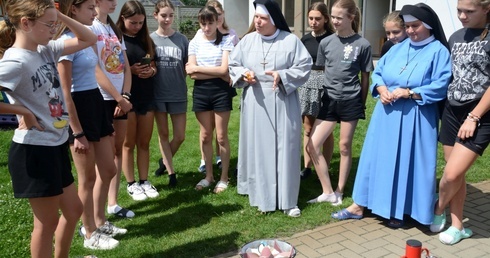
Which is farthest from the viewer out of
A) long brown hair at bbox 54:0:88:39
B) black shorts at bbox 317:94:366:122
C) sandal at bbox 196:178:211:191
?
sandal at bbox 196:178:211:191

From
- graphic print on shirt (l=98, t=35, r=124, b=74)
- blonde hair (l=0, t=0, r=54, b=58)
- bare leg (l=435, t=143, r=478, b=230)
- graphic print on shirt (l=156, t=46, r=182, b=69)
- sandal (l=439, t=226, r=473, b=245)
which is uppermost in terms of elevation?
blonde hair (l=0, t=0, r=54, b=58)

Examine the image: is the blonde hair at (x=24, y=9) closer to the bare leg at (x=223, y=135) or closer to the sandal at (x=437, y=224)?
the bare leg at (x=223, y=135)

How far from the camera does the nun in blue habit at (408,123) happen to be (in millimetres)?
4004

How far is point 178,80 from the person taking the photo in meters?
Answer: 5.25

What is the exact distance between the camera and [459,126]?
3.97 m

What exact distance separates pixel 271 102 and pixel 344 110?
769mm

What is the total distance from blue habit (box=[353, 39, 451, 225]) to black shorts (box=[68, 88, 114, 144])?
2.41 metres

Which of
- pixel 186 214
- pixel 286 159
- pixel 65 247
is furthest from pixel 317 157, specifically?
pixel 65 247

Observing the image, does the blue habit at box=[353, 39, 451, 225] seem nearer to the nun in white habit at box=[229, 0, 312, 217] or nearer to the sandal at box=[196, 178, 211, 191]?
the nun in white habit at box=[229, 0, 312, 217]

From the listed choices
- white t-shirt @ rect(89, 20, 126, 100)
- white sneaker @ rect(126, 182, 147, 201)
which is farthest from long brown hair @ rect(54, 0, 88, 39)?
white sneaker @ rect(126, 182, 147, 201)

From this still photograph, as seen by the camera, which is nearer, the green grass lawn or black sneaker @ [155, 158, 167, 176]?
the green grass lawn

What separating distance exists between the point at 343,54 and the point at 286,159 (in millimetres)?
1200

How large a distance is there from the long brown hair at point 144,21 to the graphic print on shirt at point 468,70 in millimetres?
2882

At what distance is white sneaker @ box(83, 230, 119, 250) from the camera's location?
3982mm
